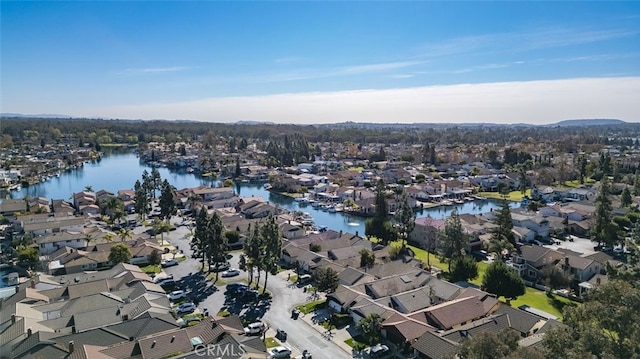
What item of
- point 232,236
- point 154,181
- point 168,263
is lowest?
point 168,263

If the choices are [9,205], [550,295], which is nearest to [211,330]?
[550,295]

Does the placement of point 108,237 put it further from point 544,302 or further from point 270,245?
point 544,302

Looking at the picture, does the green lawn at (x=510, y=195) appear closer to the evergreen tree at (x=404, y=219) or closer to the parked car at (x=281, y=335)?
the evergreen tree at (x=404, y=219)

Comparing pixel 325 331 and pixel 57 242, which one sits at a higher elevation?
pixel 57 242

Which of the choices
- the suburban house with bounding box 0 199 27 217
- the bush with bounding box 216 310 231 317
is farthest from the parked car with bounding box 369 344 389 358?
the suburban house with bounding box 0 199 27 217

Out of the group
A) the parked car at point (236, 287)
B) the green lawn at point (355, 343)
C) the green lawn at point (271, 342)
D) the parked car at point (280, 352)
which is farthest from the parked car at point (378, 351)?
the parked car at point (236, 287)

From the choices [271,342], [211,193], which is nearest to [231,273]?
[271,342]

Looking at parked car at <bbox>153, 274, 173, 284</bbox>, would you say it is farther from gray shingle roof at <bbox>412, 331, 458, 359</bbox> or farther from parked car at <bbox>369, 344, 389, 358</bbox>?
gray shingle roof at <bbox>412, 331, 458, 359</bbox>
